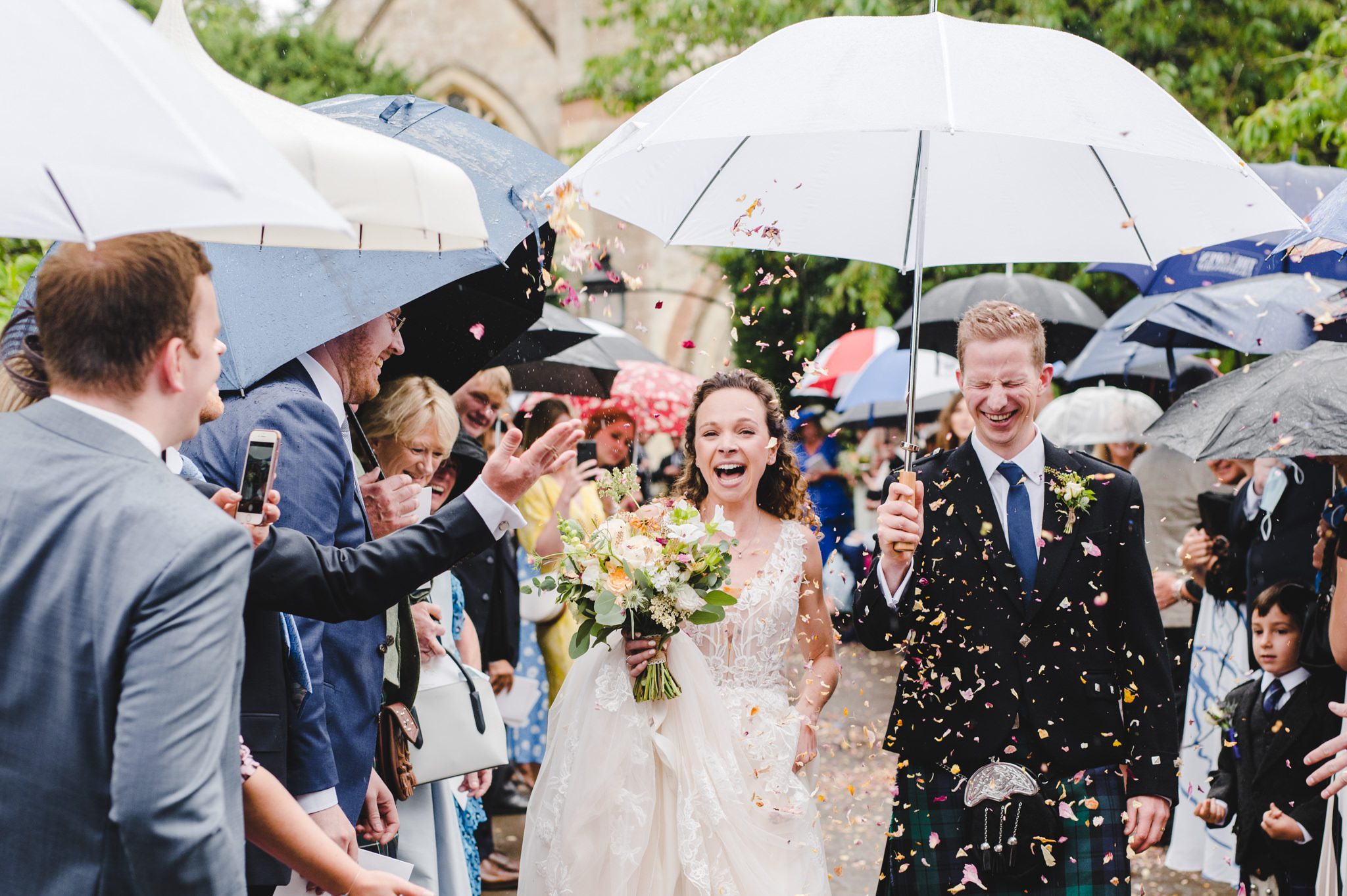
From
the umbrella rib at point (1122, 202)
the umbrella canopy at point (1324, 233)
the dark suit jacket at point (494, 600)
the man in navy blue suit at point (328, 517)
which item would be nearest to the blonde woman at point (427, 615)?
the man in navy blue suit at point (328, 517)

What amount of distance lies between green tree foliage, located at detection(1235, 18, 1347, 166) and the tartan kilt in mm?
5374

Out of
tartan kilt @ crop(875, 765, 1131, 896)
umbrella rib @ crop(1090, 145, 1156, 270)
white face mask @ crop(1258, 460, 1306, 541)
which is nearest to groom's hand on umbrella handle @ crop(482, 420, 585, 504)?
tartan kilt @ crop(875, 765, 1131, 896)

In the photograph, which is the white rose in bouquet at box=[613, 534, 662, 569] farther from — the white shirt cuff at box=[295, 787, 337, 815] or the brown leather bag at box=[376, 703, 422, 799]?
the white shirt cuff at box=[295, 787, 337, 815]

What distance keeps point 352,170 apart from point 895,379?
9351 mm

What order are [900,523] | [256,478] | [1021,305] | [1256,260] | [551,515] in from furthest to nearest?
[1021,305]
[1256,260]
[551,515]
[900,523]
[256,478]

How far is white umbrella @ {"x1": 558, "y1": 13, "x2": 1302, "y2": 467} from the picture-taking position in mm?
3348

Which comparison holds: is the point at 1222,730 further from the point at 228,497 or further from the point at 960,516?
the point at 228,497

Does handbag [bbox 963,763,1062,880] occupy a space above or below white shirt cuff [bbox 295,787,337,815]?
below

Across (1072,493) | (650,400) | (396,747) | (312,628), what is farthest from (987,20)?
(312,628)

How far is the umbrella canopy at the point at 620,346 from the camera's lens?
9266mm

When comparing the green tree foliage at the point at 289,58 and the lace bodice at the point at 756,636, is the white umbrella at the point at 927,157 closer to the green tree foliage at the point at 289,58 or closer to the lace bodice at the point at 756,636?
the lace bodice at the point at 756,636

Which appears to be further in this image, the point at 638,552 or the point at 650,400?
the point at 650,400

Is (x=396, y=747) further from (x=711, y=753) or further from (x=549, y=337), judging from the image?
(x=549, y=337)

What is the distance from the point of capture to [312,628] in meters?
3.06
